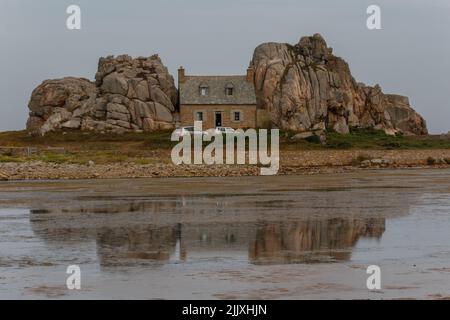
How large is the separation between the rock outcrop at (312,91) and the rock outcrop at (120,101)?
36.1ft

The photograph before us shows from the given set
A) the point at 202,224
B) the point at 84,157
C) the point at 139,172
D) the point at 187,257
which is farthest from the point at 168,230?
the point at 84,157

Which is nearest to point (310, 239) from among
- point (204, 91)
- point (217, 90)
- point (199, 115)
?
point (199, 115)

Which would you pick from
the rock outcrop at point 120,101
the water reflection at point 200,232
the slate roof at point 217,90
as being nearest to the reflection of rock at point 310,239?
the water reflection at point 200,232

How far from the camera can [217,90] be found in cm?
8769

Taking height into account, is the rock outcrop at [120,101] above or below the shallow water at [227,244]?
above

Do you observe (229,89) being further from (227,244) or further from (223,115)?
(227,244)

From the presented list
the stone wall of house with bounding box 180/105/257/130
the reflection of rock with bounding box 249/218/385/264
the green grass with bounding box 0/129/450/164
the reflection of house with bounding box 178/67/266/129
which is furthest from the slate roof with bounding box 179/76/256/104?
the reflection of rock with bounding box 249/218/385/264

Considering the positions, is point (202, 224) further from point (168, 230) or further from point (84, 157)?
point (84, 157)

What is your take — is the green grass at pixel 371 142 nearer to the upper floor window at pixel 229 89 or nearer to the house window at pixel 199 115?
the upper floor window at pixel 229 89

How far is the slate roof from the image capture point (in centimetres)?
8662

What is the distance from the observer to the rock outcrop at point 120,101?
8550 cm

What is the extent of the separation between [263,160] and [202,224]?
43.7 meters

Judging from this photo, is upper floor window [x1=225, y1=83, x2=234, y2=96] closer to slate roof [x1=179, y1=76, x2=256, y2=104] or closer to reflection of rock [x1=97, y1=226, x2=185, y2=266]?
slate roof [x1=179, y1=76, x2=256, y2=104]

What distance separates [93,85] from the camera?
9525 centimetres
